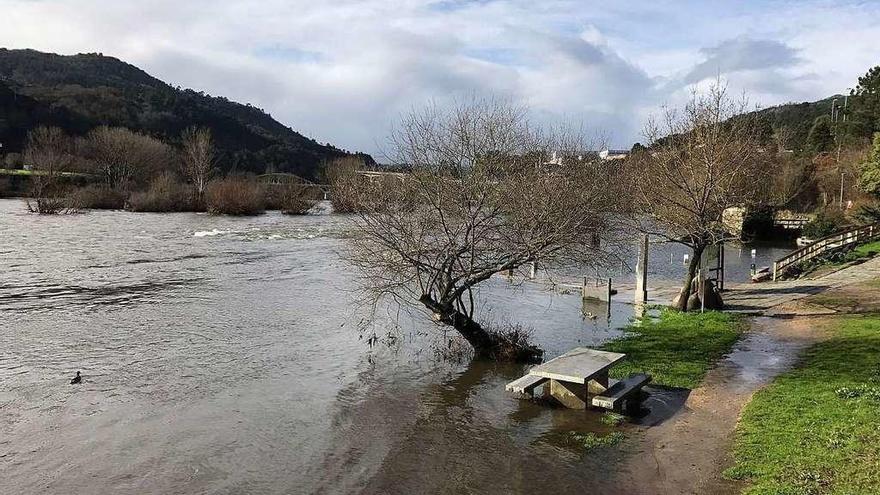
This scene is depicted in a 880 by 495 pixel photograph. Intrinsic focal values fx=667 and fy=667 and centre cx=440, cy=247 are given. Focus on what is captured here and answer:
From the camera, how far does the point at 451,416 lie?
1153cm

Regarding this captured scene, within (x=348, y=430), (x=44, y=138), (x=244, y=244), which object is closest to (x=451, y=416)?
(x=348, y=430)

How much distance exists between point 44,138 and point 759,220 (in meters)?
95.7

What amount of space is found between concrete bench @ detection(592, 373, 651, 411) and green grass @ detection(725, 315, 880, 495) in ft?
5.74

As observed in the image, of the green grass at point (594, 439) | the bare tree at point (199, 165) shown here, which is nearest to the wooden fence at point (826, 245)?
the green grass at point (594, 439)

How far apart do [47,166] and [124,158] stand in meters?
10.5

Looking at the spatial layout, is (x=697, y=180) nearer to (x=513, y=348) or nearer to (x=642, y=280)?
(x=642, y=280)

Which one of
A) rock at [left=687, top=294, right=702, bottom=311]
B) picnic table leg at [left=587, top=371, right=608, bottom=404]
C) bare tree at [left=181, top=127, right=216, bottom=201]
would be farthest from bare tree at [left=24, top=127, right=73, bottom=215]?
A: picnic table leg at [left=587, top=371, right=608, bottom=404]

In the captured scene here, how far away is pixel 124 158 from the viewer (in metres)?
86.8

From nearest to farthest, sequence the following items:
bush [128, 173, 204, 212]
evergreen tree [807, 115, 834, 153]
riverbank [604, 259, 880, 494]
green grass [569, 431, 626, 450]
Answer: riverbank [604, 259, 880, 494] < green grass [569, 431, 626, 450] < bush [128, 173, 204, 212] < evergreen tree [807, 115, 834, 153]

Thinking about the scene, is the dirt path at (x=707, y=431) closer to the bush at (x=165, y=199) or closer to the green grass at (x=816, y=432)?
the green grass at (x=816, y=432)

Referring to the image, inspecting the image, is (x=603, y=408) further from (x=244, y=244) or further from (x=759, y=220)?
(x=759, y=220)

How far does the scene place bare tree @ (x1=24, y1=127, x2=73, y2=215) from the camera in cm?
6028

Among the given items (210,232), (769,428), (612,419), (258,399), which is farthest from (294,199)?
(769,428)

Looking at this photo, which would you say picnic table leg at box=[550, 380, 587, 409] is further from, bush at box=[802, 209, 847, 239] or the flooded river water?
bush at box=[802, 209, 847, 239]
